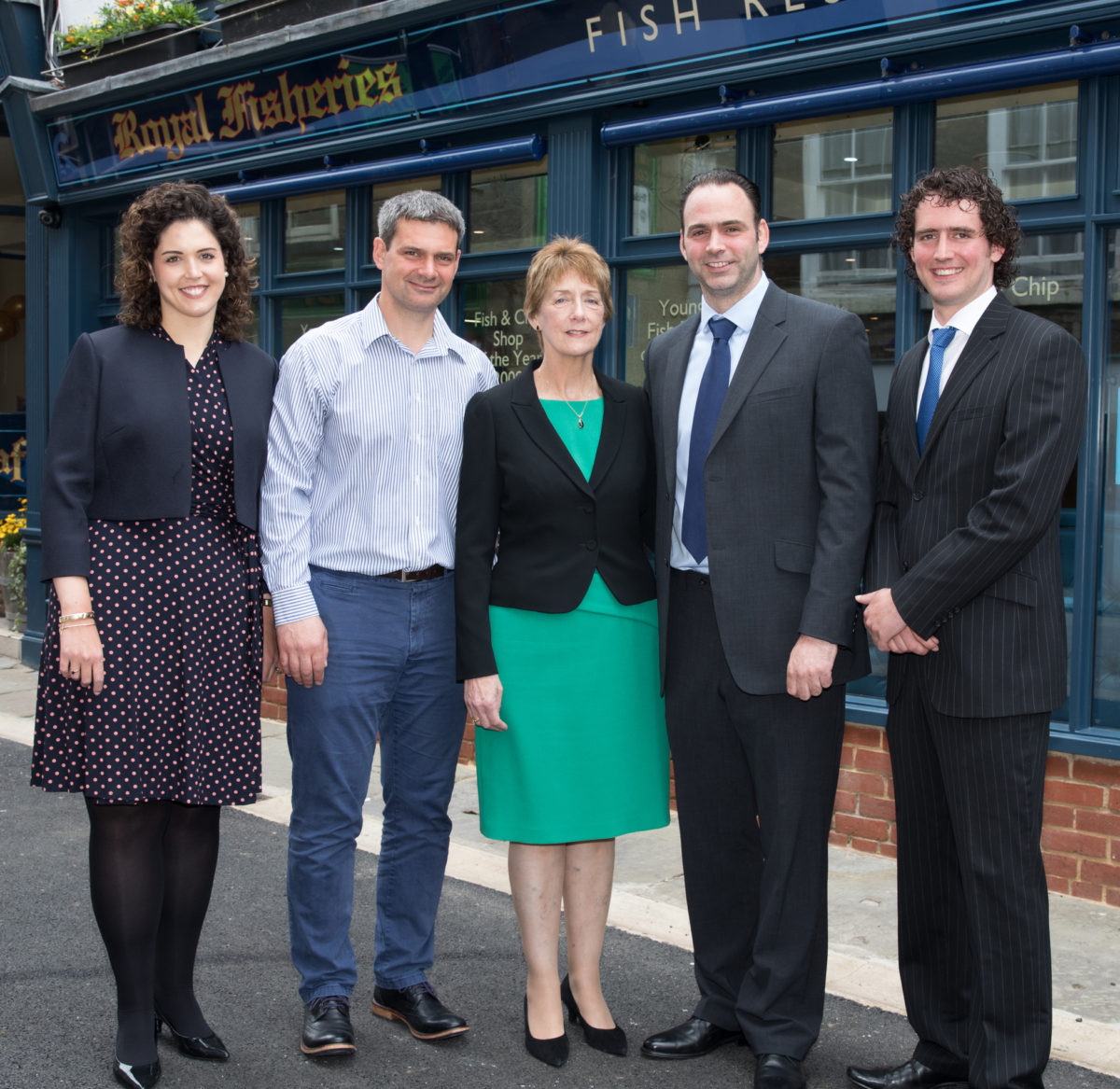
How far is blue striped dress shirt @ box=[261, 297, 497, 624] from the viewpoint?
355 centimetres

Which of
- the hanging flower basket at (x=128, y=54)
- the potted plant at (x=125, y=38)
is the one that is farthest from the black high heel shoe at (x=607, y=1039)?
the potted plant at (x=125, y=38)

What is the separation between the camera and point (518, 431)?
11.5 ft

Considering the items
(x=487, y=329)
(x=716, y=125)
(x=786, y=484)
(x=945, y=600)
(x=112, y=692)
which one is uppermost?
(x=716, y=125)

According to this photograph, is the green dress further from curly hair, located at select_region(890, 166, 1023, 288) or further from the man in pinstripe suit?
curly hair, located at select_region(890, 166, 1023, 288)

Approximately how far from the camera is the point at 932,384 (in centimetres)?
324

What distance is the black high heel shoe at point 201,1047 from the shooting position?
3.52 meters

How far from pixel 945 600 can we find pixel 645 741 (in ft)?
3.09

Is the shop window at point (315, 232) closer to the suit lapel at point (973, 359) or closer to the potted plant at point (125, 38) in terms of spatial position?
the potted plant at point (125, 38)

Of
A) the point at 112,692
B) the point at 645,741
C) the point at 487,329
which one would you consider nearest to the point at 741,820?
the point at 645,741

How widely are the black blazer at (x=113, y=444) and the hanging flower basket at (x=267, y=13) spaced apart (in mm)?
4244

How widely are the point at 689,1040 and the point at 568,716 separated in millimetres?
932

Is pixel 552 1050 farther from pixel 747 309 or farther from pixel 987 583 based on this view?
pixel 747 309

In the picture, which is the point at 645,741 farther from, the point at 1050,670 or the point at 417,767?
the point at 1050,670

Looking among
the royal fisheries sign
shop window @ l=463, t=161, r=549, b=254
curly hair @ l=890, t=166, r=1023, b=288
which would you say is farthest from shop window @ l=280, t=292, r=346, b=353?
curly hair @ l=890, t=166, r=1023, b=288
